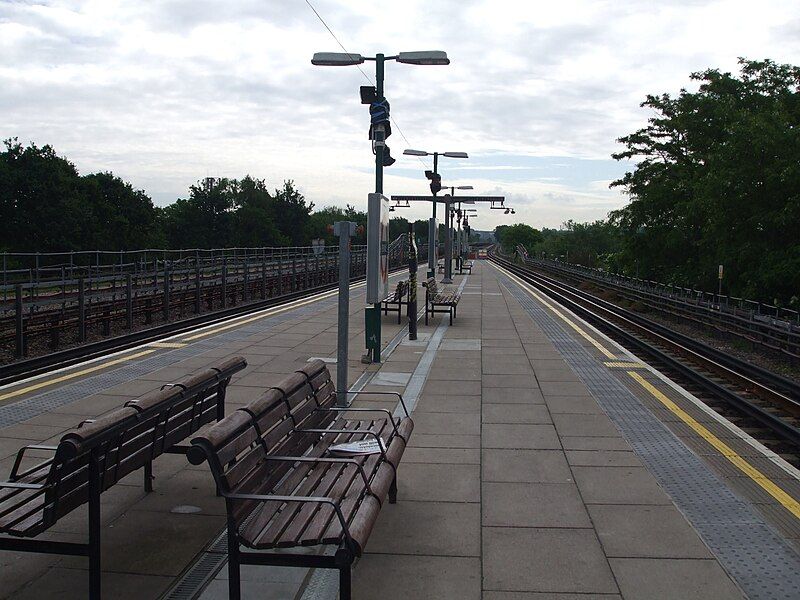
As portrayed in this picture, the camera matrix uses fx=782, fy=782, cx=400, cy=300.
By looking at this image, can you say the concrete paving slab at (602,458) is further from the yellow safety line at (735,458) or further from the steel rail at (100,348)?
the steel rail at (100,348)

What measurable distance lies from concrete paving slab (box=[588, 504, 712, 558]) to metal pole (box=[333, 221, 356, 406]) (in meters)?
3.73

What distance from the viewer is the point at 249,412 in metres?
4.35

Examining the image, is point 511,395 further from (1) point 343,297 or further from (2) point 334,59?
(2) point 334,59

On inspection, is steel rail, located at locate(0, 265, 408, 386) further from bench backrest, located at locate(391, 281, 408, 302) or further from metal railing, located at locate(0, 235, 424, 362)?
bench backrest, located at locate(391, 281, 408, 302)

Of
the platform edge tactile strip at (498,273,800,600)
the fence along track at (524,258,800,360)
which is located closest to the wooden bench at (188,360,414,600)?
the platform edge tactile strip at (498,273,800,600)

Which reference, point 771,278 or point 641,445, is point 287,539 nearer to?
point 641,445

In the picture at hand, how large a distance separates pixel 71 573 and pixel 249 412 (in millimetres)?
1315

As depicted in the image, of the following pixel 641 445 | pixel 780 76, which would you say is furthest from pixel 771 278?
pixel 641 445

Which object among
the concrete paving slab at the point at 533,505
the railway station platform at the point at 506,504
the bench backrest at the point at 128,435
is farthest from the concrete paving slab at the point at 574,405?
the bench backrest at the point at 128,435

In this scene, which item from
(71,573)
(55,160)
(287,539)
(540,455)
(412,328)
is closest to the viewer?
(287,539)

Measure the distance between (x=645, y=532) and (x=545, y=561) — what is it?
859 millimetres

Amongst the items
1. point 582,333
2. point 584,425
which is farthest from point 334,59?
point 582,333

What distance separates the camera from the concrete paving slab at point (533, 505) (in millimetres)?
5137

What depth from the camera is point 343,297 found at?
8.30 meters
